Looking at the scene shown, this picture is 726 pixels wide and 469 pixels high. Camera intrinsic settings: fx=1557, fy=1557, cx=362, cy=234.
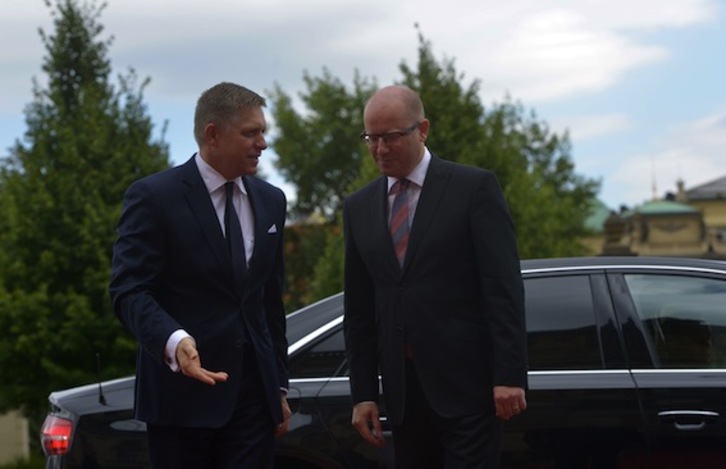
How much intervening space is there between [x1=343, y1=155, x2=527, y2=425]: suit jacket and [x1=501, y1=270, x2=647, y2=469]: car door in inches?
43.1

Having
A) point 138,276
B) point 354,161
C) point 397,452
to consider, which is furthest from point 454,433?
point 354,161

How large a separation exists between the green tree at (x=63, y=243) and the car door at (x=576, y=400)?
49.3 ft

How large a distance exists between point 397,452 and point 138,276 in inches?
43.9

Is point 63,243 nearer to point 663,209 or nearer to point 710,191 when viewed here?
point 663,209

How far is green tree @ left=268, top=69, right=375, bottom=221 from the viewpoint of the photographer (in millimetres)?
64688

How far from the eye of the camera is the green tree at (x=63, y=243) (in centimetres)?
2138

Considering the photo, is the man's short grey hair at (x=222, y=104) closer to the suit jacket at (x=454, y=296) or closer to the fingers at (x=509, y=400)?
the suit jacket at (x=454, y=296)

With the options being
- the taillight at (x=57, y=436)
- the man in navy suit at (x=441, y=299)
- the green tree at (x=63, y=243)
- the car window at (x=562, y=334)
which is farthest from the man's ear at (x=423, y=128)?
the green tree at (x=63, y=243)

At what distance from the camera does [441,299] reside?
16.8 feet

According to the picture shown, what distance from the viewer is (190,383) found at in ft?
15.6

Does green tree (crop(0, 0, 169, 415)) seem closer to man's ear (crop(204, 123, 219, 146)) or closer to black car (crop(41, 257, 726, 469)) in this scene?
black car (crop(41, 257, 726, 469))

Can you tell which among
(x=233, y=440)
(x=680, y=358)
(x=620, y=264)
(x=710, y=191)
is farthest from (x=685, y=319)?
(x=710, y=191)

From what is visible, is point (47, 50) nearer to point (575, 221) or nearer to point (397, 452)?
point (397, 452)

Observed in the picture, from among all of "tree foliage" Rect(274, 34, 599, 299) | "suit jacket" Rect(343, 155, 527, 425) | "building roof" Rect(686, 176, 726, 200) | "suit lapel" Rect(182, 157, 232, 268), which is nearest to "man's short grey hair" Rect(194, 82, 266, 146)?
"suit lapel" Rect(182, 157, 232, 268)
